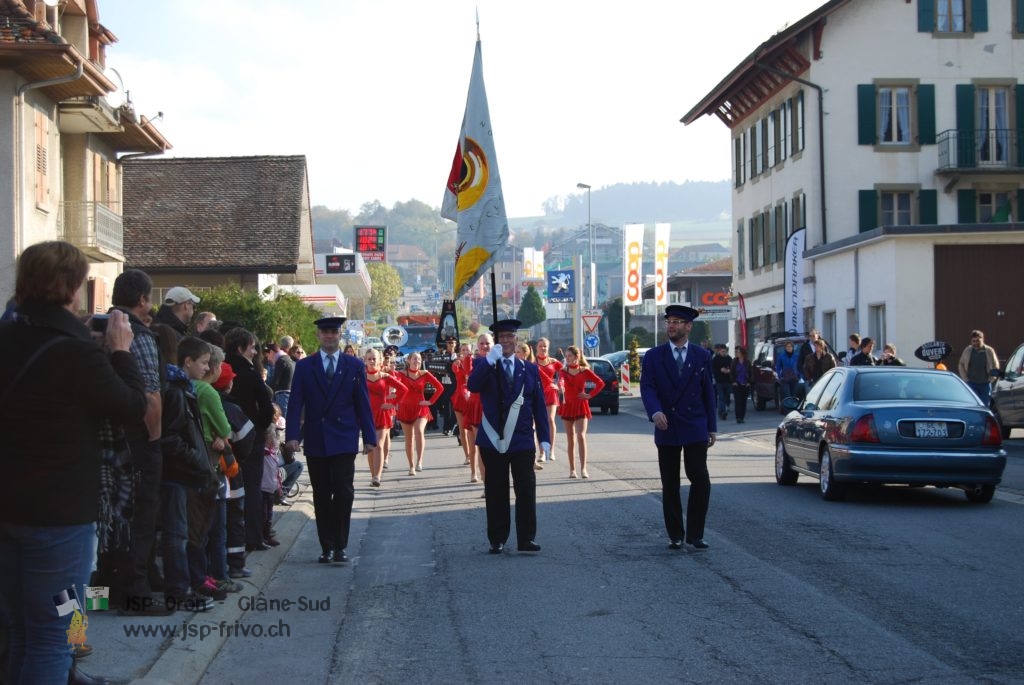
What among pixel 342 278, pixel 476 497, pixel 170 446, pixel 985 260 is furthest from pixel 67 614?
pixel 342 278

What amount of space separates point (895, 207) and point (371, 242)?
7733cm

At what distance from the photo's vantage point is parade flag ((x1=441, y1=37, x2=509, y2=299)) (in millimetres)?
12836

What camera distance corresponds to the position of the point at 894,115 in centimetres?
4272

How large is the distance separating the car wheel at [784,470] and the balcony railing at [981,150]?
28.3m

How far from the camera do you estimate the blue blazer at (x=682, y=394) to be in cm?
1097

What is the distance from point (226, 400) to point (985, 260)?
29033mm

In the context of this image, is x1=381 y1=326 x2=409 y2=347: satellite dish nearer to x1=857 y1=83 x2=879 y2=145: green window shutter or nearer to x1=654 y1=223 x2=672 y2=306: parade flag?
x1=857 y1=83 x2=879 y2=145: green window shutter

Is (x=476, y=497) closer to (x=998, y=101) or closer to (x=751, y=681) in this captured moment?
(x=751, y=681)

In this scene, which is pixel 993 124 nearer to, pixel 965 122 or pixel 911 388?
pixel 965 122

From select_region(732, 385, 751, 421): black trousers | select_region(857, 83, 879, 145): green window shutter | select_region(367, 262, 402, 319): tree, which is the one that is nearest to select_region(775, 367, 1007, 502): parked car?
select_region(732, 385, 751, 421): black trousers

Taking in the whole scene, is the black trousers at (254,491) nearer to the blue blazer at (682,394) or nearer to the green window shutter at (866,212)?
the blue blazer at (682,394)

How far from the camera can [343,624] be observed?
815 centimetres

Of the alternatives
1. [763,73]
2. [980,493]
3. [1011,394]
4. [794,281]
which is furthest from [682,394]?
[763,73]

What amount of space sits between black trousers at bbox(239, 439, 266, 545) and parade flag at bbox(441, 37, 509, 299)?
10.4ft
